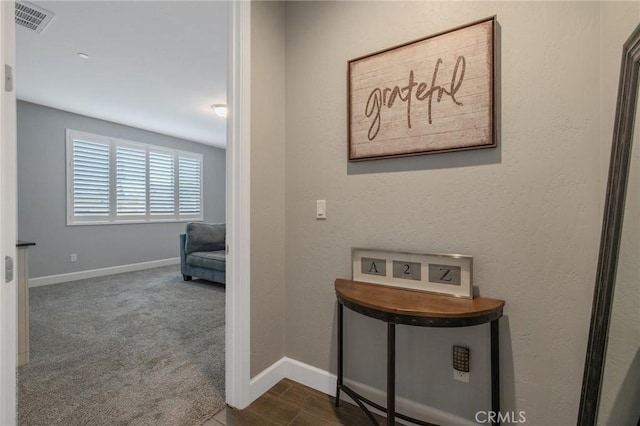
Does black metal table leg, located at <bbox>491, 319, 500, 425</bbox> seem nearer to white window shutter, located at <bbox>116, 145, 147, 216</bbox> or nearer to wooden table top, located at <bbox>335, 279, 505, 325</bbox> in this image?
wooden table top, located at <bbox>335, 279, 505, 325</bbox>

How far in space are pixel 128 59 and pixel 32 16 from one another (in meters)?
0.73

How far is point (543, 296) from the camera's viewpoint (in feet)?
4.11

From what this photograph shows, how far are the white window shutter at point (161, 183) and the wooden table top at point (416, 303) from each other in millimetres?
5351

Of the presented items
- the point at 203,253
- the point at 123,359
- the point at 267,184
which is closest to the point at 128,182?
the point at 203,253

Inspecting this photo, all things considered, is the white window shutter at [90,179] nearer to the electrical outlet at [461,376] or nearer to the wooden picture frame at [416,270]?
the wooden picture frame at [416,270]

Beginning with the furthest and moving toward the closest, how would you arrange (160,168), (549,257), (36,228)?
(160,168)
(36,228)
(549,257)

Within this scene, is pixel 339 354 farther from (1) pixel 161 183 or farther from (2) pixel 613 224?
(1) pixel 161 183

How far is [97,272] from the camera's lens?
483 cm

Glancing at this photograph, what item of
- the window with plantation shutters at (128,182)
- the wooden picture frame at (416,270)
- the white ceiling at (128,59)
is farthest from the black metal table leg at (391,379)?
the window with plantation shutters at (128,182)

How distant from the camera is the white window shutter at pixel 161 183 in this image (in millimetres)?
5629

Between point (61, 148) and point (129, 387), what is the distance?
425 centimetres

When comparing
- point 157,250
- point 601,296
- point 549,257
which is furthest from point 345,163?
point 157,250

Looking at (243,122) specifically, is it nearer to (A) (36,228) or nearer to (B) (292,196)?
(B) (292,196)

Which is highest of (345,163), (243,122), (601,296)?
(243,122)
